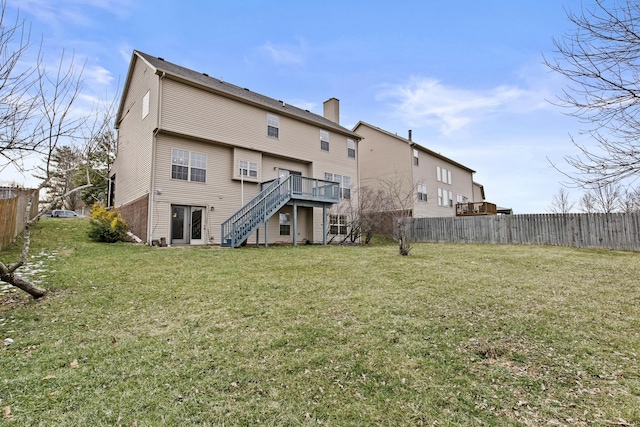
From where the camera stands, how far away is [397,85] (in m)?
14.7

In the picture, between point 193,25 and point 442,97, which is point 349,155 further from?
point 193,25

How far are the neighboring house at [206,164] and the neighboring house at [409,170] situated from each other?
8.40 metres

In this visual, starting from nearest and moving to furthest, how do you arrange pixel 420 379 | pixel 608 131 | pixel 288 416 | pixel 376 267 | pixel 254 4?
pixel 288 416, pixel 420 379, pixel 608 131, pixel 376 267, pixel 254 4

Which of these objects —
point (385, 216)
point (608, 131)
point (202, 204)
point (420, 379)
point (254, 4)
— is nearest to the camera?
point (420, 379)

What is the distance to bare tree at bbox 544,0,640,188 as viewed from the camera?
3621 mm

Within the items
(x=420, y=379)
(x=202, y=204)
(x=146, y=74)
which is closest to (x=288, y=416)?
(x=420, y=379)

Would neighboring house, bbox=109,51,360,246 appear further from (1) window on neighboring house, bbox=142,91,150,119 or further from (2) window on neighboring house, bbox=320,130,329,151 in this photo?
(2) window on neighboring house, bbox=320,130,329,151

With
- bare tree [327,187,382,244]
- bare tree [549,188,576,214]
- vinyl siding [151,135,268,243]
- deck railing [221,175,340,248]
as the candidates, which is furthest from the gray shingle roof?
bare tree [549,188,576,214]

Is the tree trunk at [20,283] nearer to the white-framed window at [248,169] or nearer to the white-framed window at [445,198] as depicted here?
the white-framed window at [248,169]

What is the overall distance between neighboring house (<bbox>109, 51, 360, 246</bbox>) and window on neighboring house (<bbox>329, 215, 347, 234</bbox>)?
115 centimetres

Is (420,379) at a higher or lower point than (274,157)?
lower

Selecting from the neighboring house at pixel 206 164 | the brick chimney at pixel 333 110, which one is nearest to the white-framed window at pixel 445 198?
the brick chimney at pixel 333 110

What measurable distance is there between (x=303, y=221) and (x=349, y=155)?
6.25 m

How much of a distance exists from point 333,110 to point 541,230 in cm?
1544
